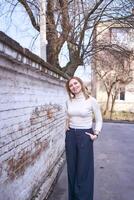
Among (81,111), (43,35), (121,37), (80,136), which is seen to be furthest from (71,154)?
(121,37)

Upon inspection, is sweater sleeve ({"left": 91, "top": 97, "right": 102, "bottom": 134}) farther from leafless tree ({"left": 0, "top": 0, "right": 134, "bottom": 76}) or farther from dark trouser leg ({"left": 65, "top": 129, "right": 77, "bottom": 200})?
leafless tree ({"left": 0, "top": 0, "right": 134, "bottom": 76})

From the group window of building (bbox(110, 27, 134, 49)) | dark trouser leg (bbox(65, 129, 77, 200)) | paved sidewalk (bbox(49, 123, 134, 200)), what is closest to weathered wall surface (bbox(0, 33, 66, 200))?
dark trouser leg (bbox(65, 129, 77, 200))

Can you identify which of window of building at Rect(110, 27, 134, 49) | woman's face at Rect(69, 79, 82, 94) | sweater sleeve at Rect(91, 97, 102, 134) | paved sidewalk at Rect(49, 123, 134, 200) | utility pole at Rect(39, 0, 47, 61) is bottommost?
paved sidewalk at Rect(49, 123, 134, 200)

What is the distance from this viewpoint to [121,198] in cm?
753

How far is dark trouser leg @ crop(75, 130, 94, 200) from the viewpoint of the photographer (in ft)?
20.8

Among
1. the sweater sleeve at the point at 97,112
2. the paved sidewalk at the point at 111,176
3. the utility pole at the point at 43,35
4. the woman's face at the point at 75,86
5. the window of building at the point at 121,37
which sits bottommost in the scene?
the paved sidewalk at the point at 111,176

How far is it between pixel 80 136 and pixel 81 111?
34 cm

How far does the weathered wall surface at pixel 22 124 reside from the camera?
4.68 meters

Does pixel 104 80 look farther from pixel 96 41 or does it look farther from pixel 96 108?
pixel 96 108

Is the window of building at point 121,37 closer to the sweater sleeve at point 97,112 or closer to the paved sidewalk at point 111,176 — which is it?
the paved sidewalk at point 111,176

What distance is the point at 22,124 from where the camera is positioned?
18.7ft

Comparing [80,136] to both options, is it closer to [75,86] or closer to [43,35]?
[75,86]

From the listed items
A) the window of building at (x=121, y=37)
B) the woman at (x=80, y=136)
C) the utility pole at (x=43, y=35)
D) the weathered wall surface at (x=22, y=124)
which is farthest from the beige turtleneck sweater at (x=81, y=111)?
the window of building at (x=121, y=37)

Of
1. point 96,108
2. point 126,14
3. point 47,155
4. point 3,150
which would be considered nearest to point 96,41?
point 126,14
